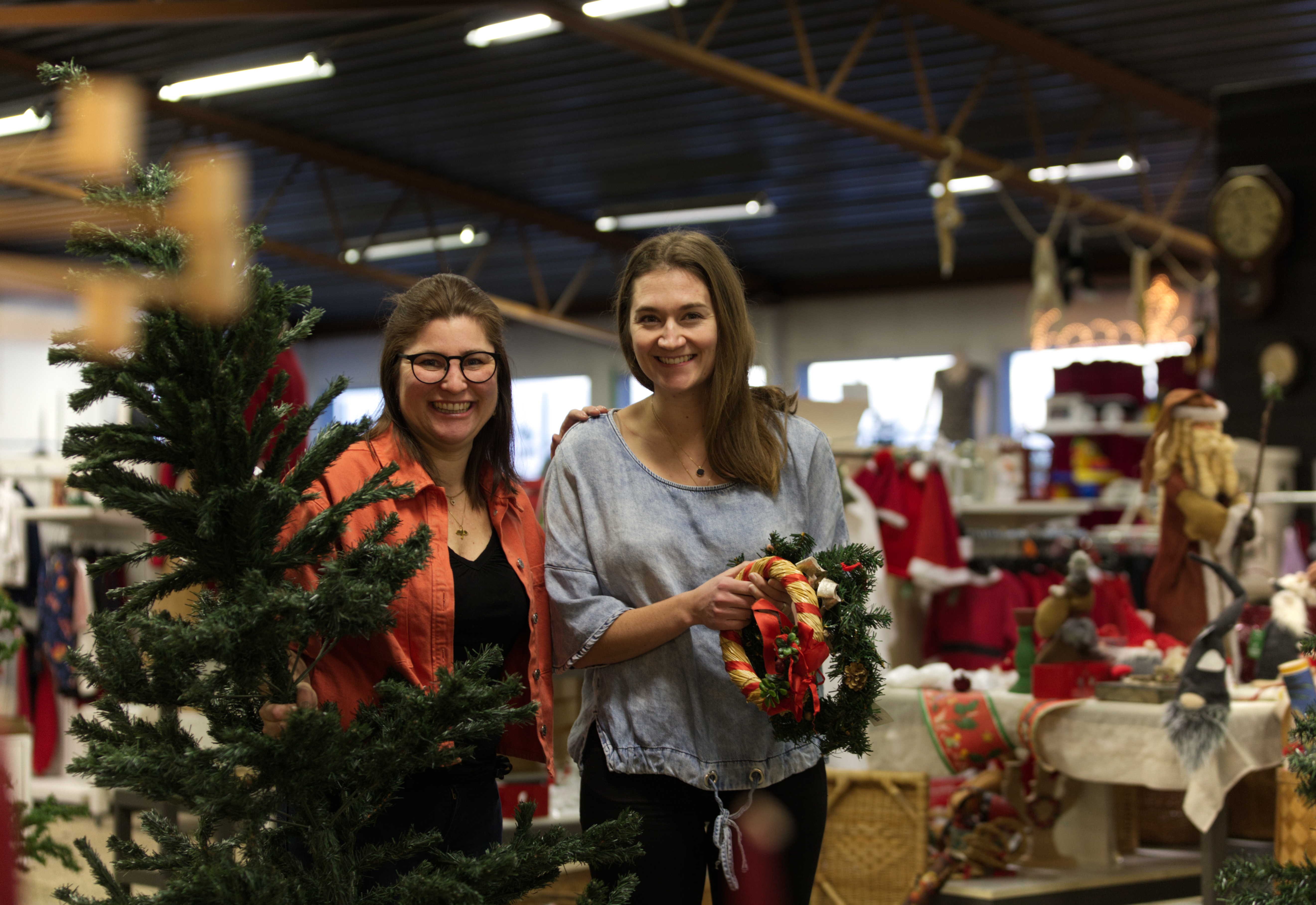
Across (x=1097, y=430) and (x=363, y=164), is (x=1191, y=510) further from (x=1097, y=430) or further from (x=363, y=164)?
(x=363, y=164)

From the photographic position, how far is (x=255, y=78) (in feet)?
28.4

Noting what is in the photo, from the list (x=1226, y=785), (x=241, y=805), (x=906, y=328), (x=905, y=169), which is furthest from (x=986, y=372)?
(x=241, y=805)

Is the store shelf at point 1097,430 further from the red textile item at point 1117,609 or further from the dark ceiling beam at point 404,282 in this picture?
the red textile item at point 1117,609

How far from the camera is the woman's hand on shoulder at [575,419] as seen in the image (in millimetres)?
1982

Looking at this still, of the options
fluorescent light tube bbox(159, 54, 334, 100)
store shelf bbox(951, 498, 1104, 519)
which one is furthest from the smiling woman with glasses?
fluorescent light tube bbox(159, 54, 334, 100)

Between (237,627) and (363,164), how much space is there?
10.4m

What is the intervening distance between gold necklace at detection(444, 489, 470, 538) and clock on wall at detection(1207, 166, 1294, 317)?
19.3 ft

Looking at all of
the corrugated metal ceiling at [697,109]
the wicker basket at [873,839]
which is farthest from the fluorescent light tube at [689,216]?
the wicker basket at [873,839]

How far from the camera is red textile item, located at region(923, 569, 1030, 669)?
19.5 ft

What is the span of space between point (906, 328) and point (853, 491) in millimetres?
9586

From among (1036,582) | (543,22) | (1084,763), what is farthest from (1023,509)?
(543,22)

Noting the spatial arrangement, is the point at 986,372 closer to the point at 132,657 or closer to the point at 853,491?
the point at 853,491

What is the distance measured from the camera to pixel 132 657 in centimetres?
140

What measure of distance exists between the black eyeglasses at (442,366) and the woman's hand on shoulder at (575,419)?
0.55ft
